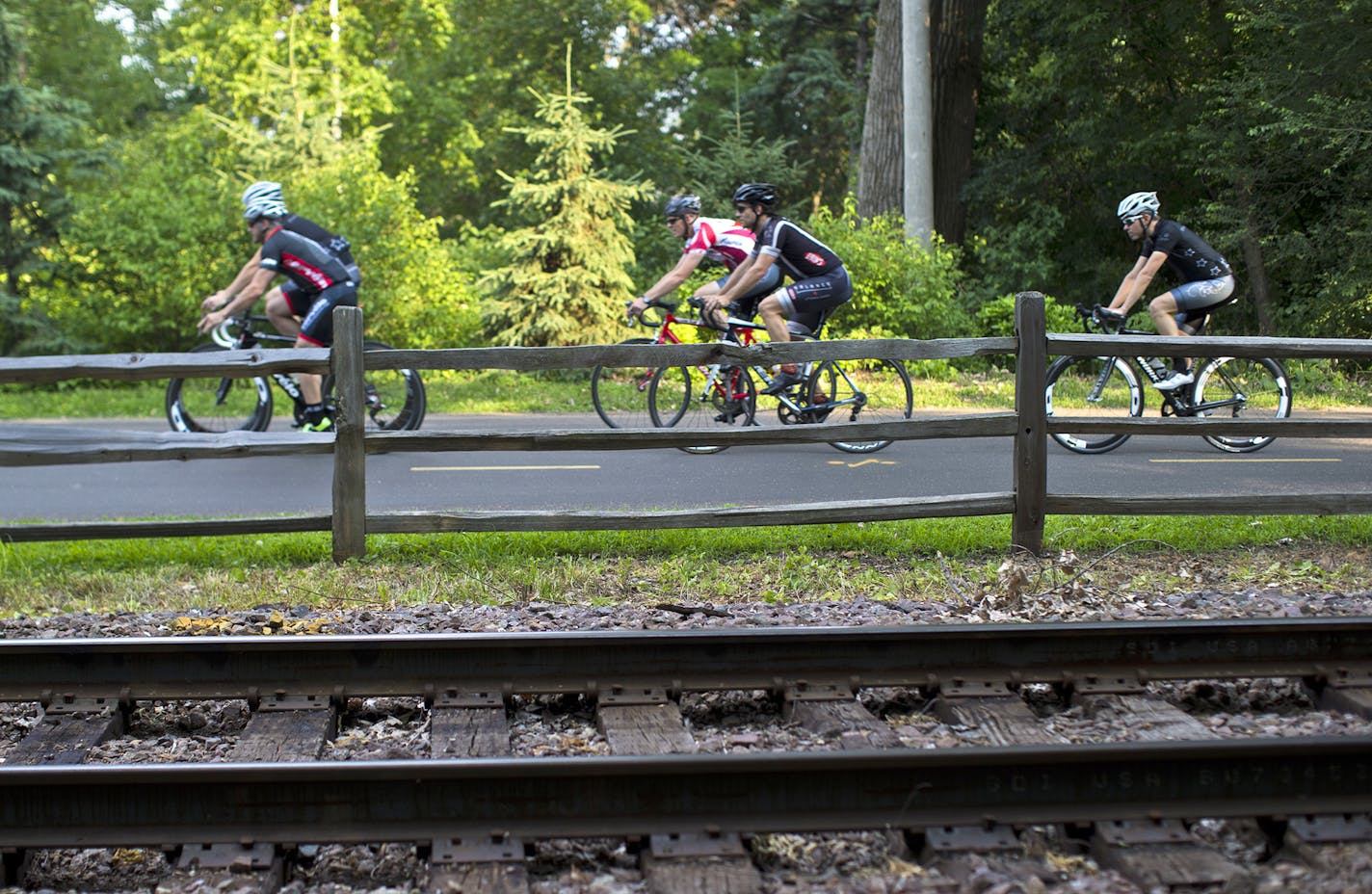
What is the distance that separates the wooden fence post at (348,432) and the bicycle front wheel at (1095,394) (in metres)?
5.48

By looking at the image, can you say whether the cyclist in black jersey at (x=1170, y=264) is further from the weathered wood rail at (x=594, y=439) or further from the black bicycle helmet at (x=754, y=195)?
the weathered wood rail at (x=594, y=439)

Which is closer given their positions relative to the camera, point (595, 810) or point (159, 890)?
point (159, 890)

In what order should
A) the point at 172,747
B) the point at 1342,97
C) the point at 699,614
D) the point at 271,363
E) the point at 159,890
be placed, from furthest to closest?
the point at 1342,97, the point at 271,363, the point at 699,614, the point at 172,747, the point at 159,890

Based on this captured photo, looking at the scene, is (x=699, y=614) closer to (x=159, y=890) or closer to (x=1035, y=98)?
(x=159, y=890)

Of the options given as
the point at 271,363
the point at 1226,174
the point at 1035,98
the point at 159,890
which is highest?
the point at 1035,98

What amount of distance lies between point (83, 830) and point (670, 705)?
1.85m

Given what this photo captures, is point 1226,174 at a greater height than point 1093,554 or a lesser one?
greater

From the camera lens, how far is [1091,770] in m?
3.69

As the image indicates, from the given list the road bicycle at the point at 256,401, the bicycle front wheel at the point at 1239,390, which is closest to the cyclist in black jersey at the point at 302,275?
the road bicycle at the point at 256,401

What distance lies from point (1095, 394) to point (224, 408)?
25.2ft

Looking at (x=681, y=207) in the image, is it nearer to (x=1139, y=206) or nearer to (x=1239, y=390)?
(x=1139, y=206)

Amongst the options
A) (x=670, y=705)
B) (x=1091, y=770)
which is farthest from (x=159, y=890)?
(x=1091, y=770)

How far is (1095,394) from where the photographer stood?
10836 millimetres

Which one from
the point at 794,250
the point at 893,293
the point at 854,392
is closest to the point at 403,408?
the point at 794,250
